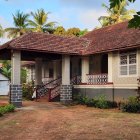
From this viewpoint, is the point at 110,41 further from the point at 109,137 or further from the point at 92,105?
the point at 109,137

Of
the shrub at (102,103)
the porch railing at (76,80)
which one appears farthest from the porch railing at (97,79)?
the shrub at (102,103)

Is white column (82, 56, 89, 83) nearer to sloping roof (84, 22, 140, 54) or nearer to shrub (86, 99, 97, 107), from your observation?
sloping roof (84, 22, 140, 54)

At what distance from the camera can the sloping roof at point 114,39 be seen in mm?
22016

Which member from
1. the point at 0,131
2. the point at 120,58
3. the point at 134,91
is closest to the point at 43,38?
the point at 120,58

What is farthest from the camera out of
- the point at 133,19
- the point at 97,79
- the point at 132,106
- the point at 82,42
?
the point at 82,42

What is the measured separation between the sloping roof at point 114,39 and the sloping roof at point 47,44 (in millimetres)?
865

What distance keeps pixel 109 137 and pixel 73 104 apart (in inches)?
532

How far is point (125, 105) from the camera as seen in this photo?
64.4ft

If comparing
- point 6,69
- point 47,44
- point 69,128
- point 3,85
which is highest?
point 47,44

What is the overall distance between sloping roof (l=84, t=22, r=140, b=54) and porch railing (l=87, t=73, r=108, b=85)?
1.66 metres

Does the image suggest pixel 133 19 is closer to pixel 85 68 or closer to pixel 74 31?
pixel 85 68

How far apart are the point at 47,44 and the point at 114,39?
4329 millimetres

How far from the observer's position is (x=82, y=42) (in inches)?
1073

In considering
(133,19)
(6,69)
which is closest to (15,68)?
Result: (133,19)
